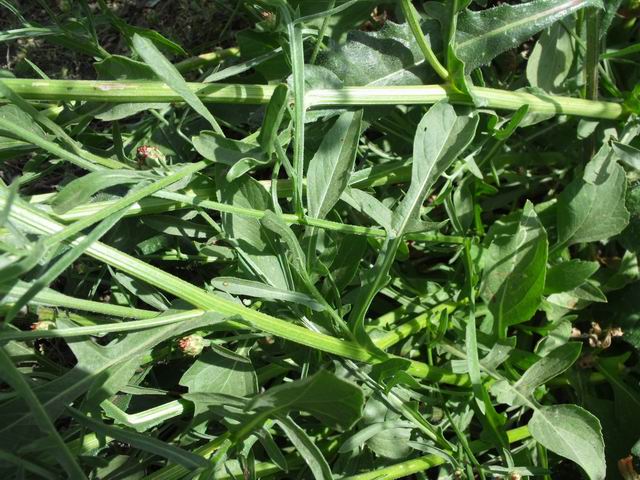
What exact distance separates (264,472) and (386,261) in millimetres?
451

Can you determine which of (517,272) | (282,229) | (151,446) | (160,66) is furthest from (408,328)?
(160,66)

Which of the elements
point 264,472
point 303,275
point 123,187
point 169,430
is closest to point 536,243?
point 303,275

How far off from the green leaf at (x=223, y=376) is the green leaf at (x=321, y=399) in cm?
A: 21

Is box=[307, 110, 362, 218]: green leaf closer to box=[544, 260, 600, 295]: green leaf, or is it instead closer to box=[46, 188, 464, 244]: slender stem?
box=[46, 188, 464, 244]: slender stem

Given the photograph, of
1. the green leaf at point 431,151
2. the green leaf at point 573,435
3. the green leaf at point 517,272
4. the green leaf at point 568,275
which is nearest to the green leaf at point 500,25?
the green leaf at point 431,151

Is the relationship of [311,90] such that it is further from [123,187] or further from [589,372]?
[589,372]

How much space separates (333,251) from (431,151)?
225mm

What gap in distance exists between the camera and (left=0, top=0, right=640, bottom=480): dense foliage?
843 millimetres

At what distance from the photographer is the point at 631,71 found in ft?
4.69

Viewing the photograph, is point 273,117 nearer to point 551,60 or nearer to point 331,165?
point 331,165

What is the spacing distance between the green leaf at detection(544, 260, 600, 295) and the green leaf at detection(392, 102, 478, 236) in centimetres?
35

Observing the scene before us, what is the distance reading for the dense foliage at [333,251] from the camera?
2.77ft

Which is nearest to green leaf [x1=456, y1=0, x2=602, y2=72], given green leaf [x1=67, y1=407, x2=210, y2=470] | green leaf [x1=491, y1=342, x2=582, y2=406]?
green leaf [x1=491, y1=342, x2=582, y2=406]

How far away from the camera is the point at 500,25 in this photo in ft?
3.67
